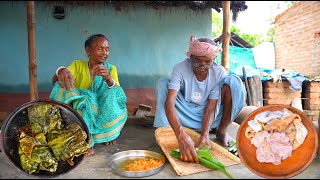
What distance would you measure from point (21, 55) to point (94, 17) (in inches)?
63.8

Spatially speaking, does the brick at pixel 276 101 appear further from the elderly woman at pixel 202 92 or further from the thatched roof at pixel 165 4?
the elderly woman at pixel 202 92

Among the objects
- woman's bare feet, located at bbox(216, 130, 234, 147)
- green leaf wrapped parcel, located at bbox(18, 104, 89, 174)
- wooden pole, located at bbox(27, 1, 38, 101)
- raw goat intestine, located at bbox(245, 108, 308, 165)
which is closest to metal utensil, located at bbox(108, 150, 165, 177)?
green leaf wrapped parcel, located at bbox(18, 104, 89, 174)

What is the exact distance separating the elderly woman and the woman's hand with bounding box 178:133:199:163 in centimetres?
44

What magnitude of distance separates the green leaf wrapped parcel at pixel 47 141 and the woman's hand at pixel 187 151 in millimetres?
723

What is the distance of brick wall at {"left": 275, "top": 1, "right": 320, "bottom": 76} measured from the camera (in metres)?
7.10

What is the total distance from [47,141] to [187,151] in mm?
1035

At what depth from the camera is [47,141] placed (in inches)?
79.8

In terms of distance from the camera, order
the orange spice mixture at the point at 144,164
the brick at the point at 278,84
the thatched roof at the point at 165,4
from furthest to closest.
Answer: the brick at the point at 278,84 → the thatched roof at the point at 165,4 → the orange spice mixture at the point at 144,164

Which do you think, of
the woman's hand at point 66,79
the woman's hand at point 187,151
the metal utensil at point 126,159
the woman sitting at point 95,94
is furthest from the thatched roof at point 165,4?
the woman's hand at point 187,151

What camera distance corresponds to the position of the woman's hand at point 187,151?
7.03 ft

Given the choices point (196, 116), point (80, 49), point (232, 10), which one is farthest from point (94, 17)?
point (196, 116)

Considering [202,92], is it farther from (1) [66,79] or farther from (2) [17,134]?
(2) [17,134]

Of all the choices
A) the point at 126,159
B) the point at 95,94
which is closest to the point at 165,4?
the point at 95,94

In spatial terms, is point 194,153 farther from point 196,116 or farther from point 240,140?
point 196,116
